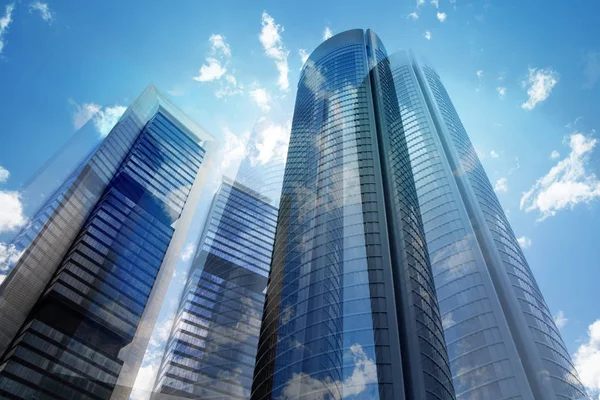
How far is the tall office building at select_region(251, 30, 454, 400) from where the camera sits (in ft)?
138

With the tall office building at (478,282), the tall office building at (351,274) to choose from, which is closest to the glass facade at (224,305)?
the tall office building at (351,274)

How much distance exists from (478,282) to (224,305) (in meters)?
48.1

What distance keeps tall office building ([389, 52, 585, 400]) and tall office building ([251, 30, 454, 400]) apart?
853 cm

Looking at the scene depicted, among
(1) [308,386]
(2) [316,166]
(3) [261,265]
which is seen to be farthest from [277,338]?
(3) [261,265]

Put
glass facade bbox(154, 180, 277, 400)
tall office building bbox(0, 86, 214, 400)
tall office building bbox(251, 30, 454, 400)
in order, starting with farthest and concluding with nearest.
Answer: glass facade bbox(154, 180, 277, 400), tall office building bbox(0, 86, 214, 400), tall office building bbox(251, 30, 454, 400)

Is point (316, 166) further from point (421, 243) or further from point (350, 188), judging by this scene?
point (421, 243)

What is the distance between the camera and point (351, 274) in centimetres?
5066

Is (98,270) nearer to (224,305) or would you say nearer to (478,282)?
(224,305)

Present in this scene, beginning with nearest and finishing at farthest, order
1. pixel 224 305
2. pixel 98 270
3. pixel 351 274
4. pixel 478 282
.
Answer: pixel 351 274 < pixel 478 282 < pixel 98 270 < pixel 224 305

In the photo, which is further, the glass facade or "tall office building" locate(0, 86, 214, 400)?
the glass facade

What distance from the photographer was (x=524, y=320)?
2297 inches

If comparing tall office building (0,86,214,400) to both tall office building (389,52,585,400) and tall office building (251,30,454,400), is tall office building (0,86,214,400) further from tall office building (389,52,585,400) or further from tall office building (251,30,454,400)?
tall office building (389,52,585,400)

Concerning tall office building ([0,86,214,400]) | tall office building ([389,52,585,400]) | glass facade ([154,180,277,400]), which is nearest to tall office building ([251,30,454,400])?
tall office building ([389,52,585,400])

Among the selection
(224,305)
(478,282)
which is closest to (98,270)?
(224,305)
